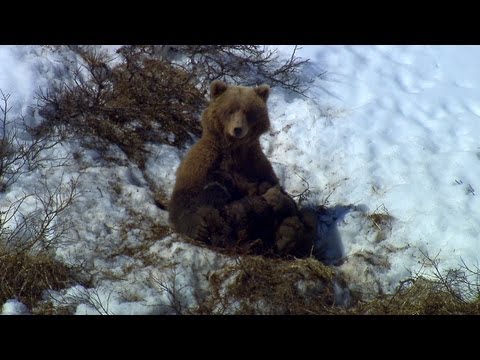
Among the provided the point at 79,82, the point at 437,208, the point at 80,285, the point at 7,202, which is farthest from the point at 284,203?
the point at 79,82

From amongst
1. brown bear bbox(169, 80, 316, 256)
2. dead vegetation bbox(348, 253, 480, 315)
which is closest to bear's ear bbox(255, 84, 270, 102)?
brown bear bbox(169, 80, 316, 256)

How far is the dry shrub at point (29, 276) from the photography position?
16.8ft

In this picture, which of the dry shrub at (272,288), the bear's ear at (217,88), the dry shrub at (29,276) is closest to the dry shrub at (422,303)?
the dry shrub at (272,288)

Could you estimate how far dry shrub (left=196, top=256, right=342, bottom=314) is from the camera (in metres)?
5.33

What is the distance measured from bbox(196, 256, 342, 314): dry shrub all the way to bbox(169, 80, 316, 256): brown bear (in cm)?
33

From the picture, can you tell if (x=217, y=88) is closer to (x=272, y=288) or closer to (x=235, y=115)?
(x=235, y=115)

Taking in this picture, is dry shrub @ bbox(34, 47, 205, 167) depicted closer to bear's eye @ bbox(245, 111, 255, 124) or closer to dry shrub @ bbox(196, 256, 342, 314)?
bear's eye @ bbox(245, 111, 255, 124)

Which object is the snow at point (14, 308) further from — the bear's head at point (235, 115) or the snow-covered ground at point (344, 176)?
the bear's head at point (235, 115)

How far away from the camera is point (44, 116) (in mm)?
7348

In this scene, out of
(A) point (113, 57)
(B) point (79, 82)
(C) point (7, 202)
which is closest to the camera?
(C) point (7, 202)

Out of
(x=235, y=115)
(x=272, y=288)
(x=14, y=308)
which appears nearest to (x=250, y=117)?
(x=235, y=115)

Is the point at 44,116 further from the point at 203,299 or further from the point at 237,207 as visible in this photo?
the point at 203,299

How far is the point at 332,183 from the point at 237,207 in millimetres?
1564

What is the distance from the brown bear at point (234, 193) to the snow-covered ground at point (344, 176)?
33cm
